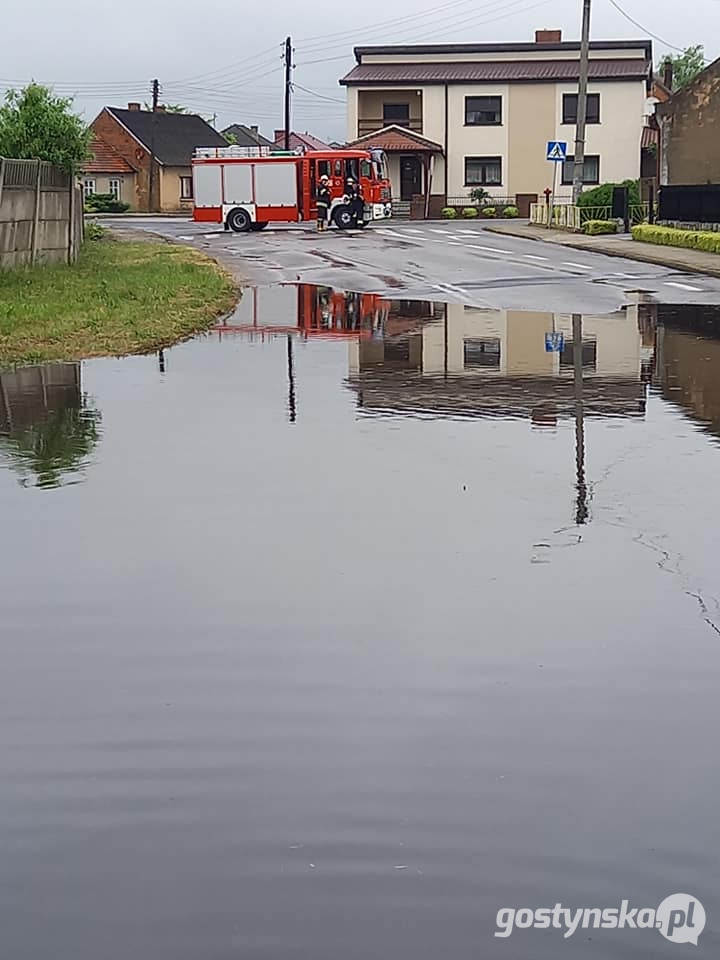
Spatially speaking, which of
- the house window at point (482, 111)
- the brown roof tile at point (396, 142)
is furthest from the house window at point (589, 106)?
the brown roof tile at point (396, 142)

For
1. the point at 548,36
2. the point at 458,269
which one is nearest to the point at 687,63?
the point at 548,36

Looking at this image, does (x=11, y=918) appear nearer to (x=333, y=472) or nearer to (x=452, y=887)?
(x=452, y=887)

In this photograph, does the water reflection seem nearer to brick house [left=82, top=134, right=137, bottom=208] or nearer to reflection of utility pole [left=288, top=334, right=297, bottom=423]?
reflection of utility pole [left=288, top=334, right=297, bottom=423]

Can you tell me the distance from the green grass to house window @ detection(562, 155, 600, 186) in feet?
154

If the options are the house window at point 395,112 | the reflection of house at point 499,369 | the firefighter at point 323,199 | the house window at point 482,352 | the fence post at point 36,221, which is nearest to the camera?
the reflection of house at point 499,369

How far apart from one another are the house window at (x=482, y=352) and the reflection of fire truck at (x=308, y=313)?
166 centimetres

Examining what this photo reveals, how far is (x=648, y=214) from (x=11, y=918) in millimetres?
49643

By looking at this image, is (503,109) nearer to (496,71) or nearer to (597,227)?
(496,71)

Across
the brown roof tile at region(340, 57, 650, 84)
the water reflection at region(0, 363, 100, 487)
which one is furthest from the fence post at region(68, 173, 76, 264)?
the brown roof tile at region(340, 57, 650, 84)

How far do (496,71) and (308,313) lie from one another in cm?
5473

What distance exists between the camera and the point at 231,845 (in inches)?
179

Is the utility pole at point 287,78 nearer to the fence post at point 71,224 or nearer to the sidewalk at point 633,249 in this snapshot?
the sidewalk at point 633,249

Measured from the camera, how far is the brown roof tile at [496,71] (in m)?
72.8

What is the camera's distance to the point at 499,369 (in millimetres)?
15320
